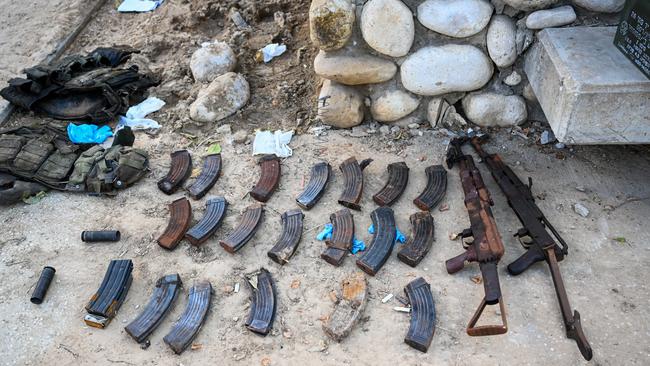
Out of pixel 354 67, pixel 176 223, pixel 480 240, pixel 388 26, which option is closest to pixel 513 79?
pixel 388 26

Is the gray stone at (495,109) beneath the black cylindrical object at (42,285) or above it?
above

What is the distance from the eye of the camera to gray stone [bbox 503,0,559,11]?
4387mm

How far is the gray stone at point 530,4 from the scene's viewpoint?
439 cm

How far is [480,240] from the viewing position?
374 cm

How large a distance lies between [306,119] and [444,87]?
1.32 m

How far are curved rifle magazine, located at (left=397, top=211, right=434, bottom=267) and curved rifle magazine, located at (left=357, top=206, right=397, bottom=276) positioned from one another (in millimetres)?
110

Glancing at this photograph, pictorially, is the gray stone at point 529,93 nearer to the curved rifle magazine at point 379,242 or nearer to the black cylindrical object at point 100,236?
the curved rifle magazine at point 379,242

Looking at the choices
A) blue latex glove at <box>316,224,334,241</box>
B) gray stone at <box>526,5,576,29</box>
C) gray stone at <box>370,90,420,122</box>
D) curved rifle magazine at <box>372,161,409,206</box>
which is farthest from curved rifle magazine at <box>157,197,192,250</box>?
gray stone at <box>526,5,576,29</box>

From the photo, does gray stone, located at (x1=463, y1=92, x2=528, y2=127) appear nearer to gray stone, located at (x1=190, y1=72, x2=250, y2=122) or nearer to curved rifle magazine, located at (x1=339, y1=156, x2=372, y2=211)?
curved rifle magazine, located at (x1=339, y1=156, x2=372, y2=211)

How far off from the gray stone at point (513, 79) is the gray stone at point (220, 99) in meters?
2.46

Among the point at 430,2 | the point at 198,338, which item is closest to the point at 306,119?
the point at 430,2

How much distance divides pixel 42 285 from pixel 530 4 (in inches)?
165

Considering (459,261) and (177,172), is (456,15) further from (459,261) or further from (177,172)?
(177,172)

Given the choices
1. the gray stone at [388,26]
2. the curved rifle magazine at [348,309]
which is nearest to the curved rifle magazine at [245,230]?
the curved rifle magazine at [348,309]
